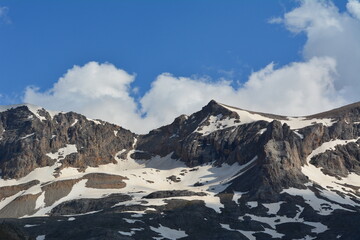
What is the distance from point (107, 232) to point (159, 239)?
63.6 feet

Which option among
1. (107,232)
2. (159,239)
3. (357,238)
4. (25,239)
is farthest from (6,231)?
(357,238)

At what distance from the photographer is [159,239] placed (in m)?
200

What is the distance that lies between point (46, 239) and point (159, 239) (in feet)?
113

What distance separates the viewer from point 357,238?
192750 mm

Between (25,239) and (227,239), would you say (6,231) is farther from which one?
(227,239)

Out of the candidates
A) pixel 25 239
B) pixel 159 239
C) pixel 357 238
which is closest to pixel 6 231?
pixel 25 239

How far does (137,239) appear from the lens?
19438cm

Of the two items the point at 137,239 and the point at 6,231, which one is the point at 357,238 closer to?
the point at 137,239

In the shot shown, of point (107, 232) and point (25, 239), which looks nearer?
point (25, 239)

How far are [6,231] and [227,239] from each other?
120080 mm

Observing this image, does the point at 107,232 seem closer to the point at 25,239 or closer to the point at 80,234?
the point at 80,234

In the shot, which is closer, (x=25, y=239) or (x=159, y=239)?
(x=25, y=239)

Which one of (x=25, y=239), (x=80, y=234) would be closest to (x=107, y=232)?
(x=80, y=234)

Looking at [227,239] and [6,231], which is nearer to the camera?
[6,231]
